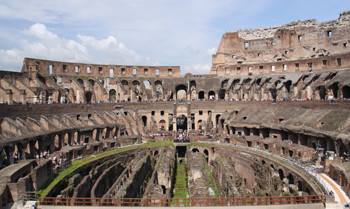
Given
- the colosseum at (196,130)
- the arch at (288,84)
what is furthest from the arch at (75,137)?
the arch at (288,84)

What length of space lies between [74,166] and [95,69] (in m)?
28.7

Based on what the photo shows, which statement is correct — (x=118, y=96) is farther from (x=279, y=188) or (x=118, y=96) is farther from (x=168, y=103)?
(x=279, y=188)

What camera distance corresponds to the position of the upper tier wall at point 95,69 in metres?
41.6

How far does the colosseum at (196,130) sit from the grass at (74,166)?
0.11m

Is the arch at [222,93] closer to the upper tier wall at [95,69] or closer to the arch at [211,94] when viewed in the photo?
the arch at [211,94]

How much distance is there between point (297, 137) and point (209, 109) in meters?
18.3

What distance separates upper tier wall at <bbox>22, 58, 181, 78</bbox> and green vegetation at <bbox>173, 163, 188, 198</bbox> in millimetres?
25196

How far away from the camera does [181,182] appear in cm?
2552

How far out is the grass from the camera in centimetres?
1847

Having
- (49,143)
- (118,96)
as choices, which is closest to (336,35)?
(118,96)

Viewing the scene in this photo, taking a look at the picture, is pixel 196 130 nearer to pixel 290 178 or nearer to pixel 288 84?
pixel 288 84

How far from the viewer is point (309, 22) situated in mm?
50094

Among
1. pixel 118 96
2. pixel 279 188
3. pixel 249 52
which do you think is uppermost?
pixel 249 52

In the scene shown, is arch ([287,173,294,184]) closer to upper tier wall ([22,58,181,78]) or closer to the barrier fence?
the barrier fence
